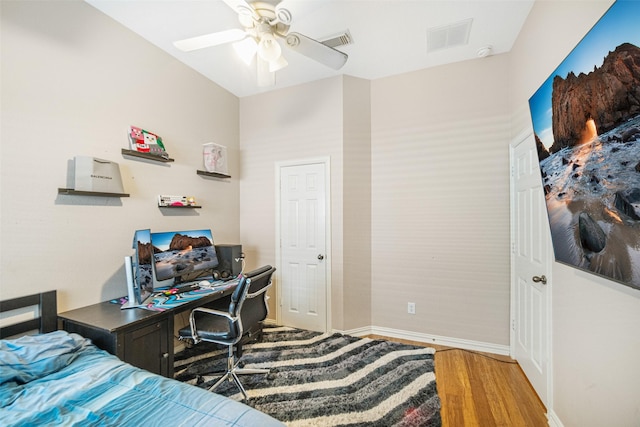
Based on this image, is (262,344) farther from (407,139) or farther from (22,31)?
(22,31)

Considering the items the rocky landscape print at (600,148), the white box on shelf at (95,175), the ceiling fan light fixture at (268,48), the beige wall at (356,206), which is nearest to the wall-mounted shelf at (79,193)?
the white box on shelf at (95,175)

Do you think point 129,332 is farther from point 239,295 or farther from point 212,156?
point 212,156

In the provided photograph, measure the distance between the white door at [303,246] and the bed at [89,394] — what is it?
1.96 meters

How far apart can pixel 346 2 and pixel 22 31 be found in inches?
85.8

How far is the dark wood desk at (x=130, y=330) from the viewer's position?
1532mm

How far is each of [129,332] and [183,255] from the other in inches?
36.2

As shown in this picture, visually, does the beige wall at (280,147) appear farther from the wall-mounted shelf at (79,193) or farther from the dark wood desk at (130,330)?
the wall-mounted shelf at (79,193)

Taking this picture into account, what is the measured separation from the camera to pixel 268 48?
1.72 m

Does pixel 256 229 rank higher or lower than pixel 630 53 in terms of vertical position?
lower

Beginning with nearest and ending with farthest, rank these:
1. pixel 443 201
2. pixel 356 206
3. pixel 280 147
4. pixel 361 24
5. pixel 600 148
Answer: pixel 600 148 → pixel 361 24 → pixel 443 201 → pixel 356 206 → pixel 280 147

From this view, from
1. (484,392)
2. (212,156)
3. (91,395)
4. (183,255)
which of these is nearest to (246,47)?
(212,156)

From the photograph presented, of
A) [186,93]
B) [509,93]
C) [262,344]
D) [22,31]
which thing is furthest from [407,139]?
[22,31]

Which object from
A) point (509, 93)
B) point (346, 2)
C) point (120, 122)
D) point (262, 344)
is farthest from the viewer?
point (262, 344)

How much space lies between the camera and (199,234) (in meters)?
2.62
